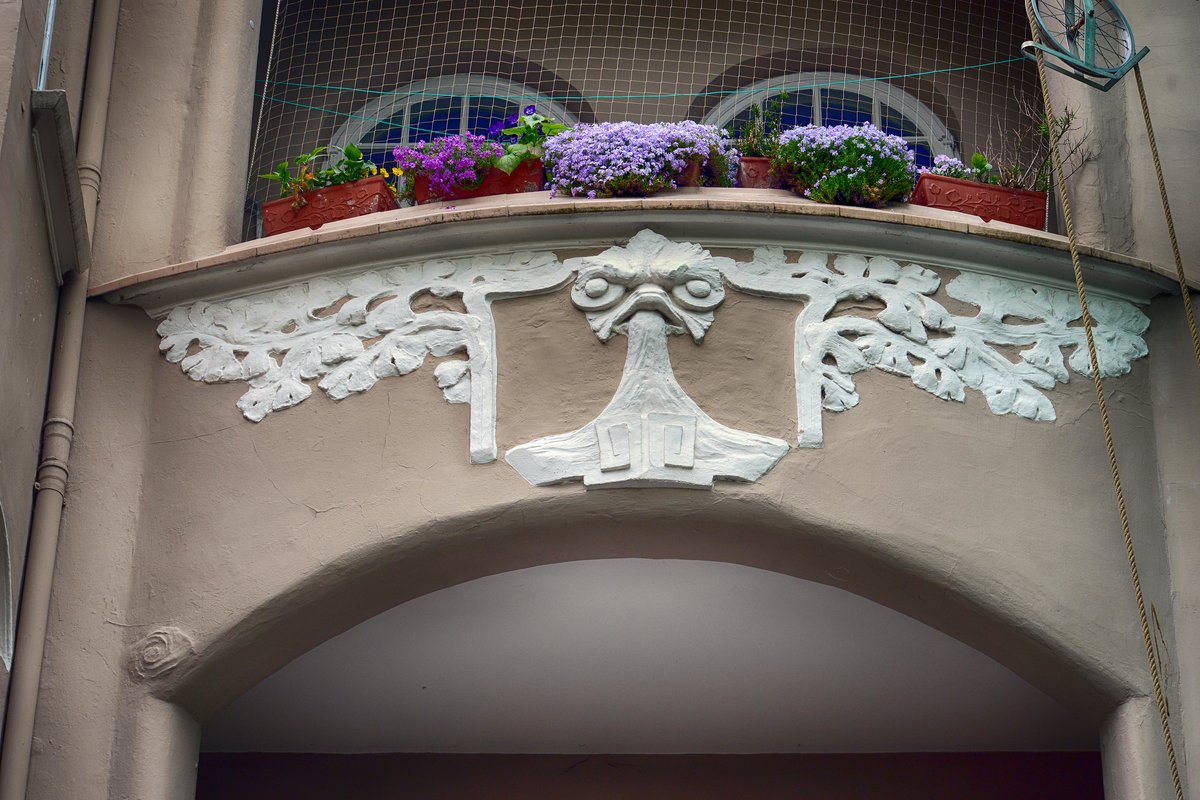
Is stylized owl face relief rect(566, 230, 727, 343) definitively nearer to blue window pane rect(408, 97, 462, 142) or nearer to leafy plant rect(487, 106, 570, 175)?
leafy plant rect(487, 106, 570, 175)

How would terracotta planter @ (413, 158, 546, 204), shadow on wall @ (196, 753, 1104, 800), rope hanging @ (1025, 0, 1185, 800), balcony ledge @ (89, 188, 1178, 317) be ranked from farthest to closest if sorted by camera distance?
shadow on wall @ (196, 753, 1104, 800), terracotta planter @ (413, 158, 546, 204), balcony ledge @ (89, 188, 1178, 317), rope hanging @ (1025, 0, 1185, 800)

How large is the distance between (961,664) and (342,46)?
431cm

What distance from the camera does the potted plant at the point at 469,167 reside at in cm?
703

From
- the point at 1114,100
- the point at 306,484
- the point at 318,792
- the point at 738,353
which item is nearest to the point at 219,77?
the point at 306,484

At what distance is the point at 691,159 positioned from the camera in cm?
695

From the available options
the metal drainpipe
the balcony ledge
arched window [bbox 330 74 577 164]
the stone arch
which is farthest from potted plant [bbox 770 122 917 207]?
the metal drainpipe

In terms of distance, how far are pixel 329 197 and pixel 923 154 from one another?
10.2 ft

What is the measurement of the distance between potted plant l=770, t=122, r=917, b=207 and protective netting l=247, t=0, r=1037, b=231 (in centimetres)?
171

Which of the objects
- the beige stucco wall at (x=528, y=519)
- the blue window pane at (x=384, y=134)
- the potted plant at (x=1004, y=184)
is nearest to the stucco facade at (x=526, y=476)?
the beige stucco wall at (x=528, y=519)

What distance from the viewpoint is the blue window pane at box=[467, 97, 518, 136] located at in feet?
28.7

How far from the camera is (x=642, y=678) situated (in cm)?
746

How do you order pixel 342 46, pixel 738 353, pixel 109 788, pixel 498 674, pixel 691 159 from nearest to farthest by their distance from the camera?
pixel 109 788
pixel 738 353
pixel 691 159
pixel 498 674
pixel 342 46

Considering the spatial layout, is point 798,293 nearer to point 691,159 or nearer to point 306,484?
point 691,159

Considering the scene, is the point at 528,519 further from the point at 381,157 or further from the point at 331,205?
the point at 381,157
